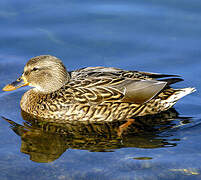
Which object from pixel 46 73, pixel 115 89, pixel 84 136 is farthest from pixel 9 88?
pixel 115 89

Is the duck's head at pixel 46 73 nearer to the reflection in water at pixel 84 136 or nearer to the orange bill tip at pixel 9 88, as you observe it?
the orange bill tip at pixel 9 88

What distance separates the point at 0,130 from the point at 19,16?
4720mm

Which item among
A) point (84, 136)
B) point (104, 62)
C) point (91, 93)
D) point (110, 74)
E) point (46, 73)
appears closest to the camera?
point (84, 136)

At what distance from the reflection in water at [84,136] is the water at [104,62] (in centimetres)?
2

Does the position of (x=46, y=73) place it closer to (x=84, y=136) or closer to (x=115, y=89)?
(x=115, y=89)

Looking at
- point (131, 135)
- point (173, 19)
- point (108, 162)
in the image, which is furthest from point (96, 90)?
point (173, 19)

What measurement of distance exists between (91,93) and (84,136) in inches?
38.5

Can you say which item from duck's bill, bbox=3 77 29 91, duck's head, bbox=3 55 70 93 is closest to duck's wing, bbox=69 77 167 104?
duck's head, bbox=3 55 70 93

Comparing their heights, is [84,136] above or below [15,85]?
below

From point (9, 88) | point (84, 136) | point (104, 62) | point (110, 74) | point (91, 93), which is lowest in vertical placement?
point (84, 136)

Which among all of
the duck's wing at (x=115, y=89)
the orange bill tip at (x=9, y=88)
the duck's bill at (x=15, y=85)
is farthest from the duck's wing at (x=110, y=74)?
the orange bill tip at (x=9, y=88)

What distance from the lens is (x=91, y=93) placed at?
912cm

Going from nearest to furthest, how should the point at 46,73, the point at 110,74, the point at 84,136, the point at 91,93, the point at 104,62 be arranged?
the point at 84,136, the point at 91,93, the point at 110,74, the point at 46,73, the point at 104,62

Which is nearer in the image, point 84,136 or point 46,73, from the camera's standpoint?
point 84,136
